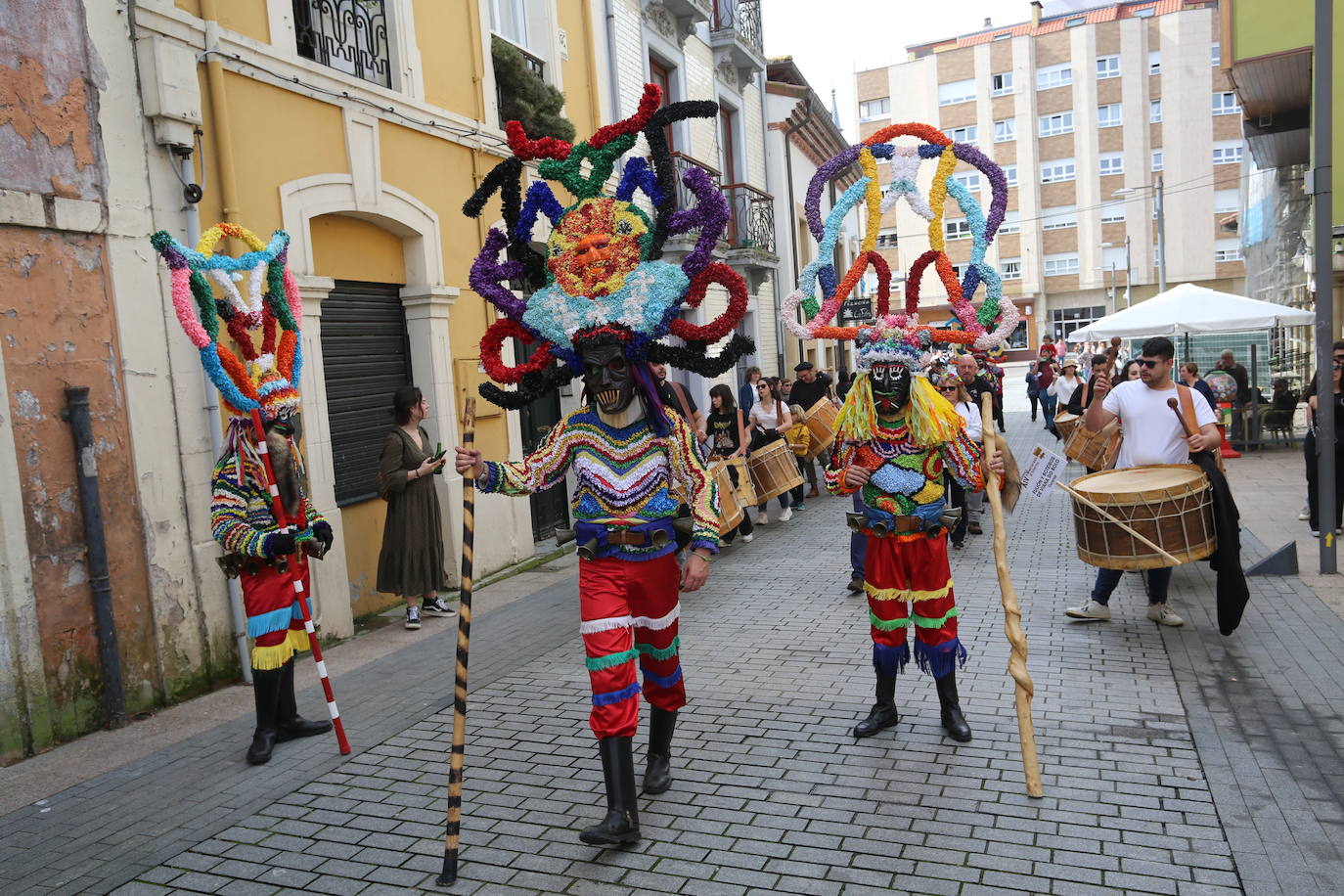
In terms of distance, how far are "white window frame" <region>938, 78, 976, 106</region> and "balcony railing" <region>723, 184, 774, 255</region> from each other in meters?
42.4

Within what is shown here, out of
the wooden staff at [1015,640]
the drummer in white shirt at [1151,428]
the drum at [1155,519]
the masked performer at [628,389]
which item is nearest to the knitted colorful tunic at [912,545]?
the wooden staff at [1015,640]

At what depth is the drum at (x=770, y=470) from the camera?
10.5 metres

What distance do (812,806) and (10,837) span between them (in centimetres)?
357

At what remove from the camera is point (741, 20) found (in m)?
19.8

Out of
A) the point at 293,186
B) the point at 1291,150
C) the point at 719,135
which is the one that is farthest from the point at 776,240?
the point at 293,186

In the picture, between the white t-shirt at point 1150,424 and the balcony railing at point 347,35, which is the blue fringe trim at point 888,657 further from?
the balcony railing at point 347,35

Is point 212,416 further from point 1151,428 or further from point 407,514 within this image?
point 1151,428

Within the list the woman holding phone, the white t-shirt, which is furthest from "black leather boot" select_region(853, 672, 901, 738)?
the woman holding phone

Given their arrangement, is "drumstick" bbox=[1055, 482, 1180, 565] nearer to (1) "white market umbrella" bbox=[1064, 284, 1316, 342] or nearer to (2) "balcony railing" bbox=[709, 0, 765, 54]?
(1) "white market umbrella" bbox=[1064, 284, 1316, 342]

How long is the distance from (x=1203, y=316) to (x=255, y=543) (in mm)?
14580

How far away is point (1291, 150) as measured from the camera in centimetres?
1989

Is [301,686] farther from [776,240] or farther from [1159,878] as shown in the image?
[776,240]

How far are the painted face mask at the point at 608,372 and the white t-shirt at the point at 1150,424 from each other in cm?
423

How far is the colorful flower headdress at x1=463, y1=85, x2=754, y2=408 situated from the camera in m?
4.38
